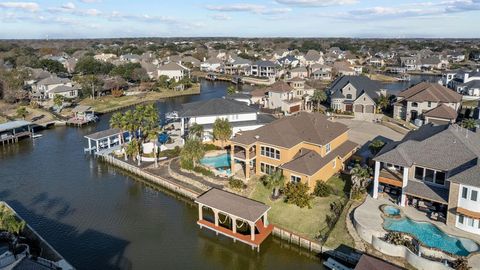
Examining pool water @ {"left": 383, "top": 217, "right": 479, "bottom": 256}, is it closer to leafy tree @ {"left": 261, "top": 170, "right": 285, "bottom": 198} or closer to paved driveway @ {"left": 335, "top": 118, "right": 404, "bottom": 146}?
leafy tree @ {"left": 261, "top": 170, "right": 285, "bottom": 198}

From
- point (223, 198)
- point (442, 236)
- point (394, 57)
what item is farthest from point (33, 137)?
point (394, 57)

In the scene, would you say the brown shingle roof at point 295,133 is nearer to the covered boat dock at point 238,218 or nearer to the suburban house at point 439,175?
the suburban house at point 439,175

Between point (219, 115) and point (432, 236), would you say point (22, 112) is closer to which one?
point (219, 115)

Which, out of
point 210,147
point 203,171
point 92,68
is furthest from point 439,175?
point 92,68

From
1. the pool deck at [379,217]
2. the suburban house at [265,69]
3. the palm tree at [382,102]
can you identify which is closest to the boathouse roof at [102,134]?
the pool deck at [379,217]

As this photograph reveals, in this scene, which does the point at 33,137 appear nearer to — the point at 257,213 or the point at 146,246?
the point at 146,246

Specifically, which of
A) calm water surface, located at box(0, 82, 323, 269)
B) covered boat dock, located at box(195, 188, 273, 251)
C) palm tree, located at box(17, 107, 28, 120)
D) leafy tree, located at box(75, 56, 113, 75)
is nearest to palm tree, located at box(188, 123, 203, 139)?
calm water surface, located at box(0, 82, 323, 269)
